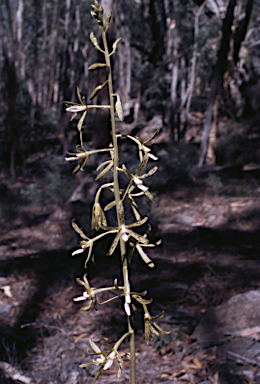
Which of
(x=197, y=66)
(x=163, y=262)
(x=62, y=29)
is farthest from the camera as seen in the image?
(x=62, y=29)

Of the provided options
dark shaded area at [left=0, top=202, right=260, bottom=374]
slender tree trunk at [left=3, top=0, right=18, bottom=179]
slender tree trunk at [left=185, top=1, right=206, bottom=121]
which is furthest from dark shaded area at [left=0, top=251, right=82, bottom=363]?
slender tree trunk at [left=185, top=1, right=206, bottom=121]

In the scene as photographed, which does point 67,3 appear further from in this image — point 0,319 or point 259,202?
point 0,319

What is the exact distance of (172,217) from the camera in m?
4.37

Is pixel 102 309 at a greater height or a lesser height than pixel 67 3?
lesser

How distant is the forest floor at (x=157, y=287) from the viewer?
2012 millimetres

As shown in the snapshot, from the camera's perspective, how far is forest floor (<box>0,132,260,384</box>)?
201 cm

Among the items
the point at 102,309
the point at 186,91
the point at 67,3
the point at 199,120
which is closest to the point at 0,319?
the point at 102,309

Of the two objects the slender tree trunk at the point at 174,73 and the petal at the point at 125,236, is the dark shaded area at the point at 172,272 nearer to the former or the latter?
the petal at the point at 125,236

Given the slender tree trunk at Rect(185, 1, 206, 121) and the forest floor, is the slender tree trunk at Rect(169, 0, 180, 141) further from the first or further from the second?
the forest floor

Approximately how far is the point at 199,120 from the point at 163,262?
3.35 meters

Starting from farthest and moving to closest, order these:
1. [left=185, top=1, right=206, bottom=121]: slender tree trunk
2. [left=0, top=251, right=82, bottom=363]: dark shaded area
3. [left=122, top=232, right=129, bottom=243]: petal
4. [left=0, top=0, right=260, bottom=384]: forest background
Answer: [left=185, top=1, right=206, bottom=121]: slender tree trunk
[left=0, top=0, right=260, bottom=384]: forest background
[left=0, top=251, right=82, bottom=363]: dark shaded area
[left=122, top=232, right=129, bottom=243]: petal

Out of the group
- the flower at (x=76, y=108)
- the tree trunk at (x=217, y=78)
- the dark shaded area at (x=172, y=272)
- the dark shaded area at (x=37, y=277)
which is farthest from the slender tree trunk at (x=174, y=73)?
the flower at (x=76, y=108)

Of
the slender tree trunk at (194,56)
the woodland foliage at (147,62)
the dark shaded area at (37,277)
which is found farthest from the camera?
the slender tree trunk at (194,56)

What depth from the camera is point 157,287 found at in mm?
2936
